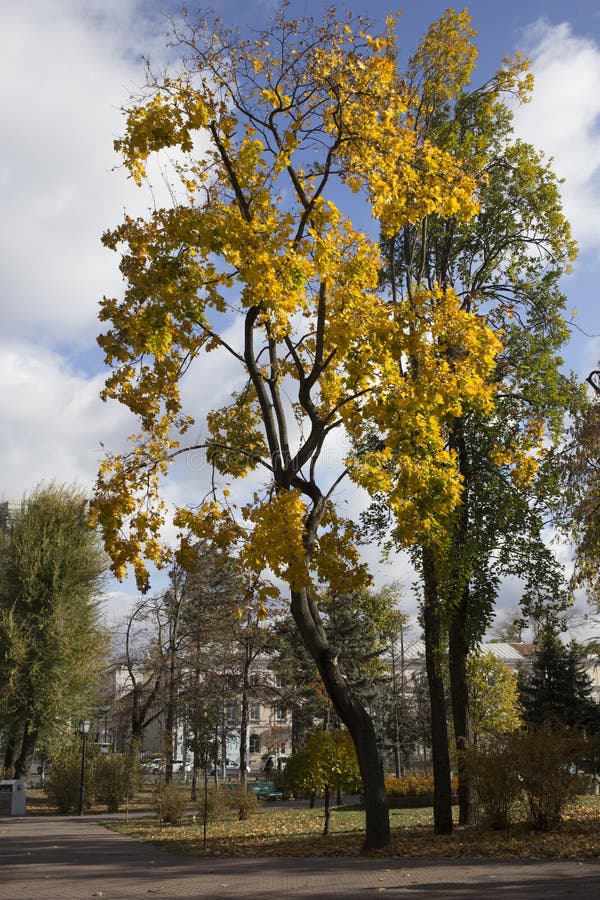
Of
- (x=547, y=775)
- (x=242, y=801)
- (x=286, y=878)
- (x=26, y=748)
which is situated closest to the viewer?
(x=286, y=878)

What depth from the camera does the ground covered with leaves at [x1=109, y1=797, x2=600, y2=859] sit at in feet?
36.1

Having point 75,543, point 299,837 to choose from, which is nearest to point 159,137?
point 299,837

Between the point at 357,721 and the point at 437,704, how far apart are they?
385 centimetres

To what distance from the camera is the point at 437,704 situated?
15.3m

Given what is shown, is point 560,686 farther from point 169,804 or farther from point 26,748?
point 26,748

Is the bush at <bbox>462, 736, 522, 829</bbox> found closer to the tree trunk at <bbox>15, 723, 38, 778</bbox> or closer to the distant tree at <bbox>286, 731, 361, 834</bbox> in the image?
the distant tree at <bbox>286, 731, 361, 834</bbox>

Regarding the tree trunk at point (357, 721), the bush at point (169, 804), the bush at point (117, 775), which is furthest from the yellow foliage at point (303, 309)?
the bush at point (117, 775)

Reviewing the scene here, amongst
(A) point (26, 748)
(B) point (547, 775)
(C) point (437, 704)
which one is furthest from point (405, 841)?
(A) point (26, 748)

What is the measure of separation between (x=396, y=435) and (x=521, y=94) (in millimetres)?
8284

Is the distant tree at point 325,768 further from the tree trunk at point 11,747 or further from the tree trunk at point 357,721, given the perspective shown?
the tree trunk at point 11,747

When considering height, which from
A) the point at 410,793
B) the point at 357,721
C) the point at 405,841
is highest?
the point at 357,721

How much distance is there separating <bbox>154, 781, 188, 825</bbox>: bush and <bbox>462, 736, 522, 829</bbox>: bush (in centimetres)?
1079

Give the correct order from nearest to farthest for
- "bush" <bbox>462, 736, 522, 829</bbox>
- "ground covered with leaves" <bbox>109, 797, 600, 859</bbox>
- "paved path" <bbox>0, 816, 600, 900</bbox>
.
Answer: "paved path" <bbox>0, 816, 600, 900</bbox>, "ground covered with leaves" <bbox>109, 797, 600, 859</bbox>, "bush" <bbox>462, 736, 522, 829</bbox>

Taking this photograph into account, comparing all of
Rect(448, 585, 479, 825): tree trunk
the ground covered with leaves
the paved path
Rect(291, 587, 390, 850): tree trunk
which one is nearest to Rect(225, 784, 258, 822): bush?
the ground covered with leaves
